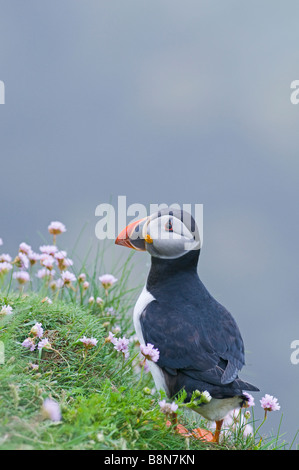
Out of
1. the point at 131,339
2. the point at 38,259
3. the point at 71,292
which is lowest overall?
the point at 131,339

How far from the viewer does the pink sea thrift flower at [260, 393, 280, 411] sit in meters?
3.98

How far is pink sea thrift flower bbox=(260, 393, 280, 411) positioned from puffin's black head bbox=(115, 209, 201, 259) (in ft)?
3.76

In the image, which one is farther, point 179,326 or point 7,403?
point 179,326

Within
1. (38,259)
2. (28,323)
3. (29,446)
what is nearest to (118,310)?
(38,259)

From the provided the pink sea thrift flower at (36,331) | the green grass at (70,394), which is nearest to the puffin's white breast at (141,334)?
the green grass at (70,394)

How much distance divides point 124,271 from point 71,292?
1.97 feet

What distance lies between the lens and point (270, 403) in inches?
157

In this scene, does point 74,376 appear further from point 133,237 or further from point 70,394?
point 133,237

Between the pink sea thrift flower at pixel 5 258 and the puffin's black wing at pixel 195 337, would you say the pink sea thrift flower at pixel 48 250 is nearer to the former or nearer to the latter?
the pink sea thrift flower at pixel 5 258
